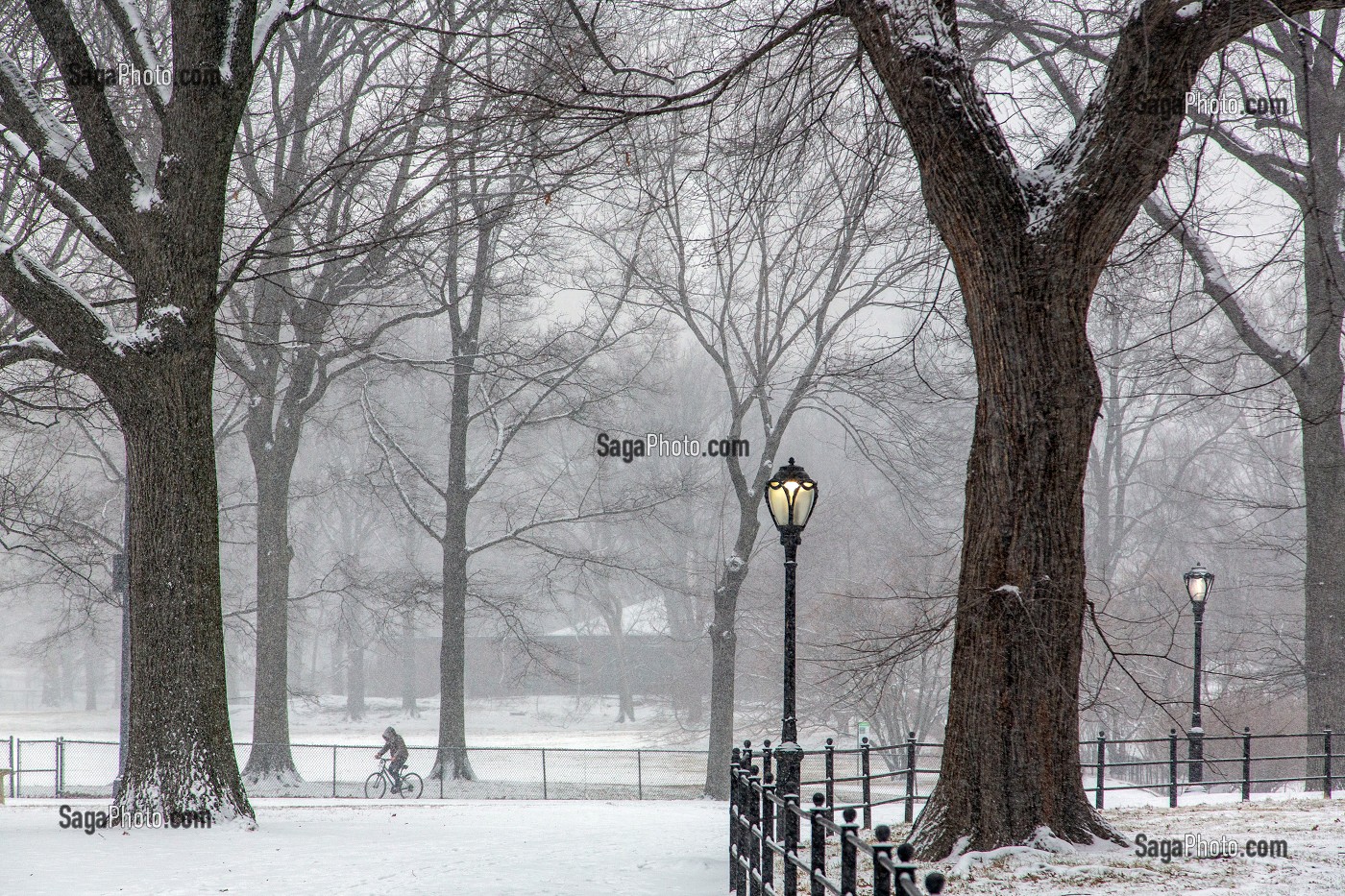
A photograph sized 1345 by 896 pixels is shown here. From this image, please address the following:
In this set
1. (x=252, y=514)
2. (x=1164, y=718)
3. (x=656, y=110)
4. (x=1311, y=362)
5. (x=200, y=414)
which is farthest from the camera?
(x=252, y=514)

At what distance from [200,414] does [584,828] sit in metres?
5.66

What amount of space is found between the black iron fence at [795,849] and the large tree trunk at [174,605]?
Result: 4693 mm

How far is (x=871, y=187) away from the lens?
9.68 metres

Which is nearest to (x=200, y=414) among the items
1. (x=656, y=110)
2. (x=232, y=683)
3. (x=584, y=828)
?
A: (x=656, y=110)

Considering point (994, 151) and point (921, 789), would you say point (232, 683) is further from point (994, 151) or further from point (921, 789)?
point (994, 151)

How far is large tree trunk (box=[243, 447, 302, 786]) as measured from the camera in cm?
1977

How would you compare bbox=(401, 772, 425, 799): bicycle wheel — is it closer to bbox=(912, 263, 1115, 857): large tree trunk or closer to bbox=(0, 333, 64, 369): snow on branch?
bbox=(0, 333, 64, 369): snow on branch

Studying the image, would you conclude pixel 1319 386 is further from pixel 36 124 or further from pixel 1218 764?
pixel 36 124

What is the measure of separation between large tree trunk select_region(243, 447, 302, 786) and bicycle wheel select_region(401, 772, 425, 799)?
2.15 m

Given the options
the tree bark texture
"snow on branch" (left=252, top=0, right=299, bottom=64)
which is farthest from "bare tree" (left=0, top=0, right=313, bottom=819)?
the tree bark texture

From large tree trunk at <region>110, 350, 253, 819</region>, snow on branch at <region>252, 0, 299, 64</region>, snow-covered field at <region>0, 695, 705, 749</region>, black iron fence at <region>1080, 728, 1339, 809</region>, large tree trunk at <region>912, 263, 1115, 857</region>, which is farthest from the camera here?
snow-covered field at <region>0, 695, 705, 749</region>

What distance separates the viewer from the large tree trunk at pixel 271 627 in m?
19.8

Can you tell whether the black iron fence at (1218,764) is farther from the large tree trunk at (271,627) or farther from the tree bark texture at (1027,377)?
the large tree trunk at (271,627)

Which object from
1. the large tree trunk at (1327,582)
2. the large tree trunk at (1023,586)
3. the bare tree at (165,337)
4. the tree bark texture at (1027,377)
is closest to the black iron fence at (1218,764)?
the large tree trunk at (1327,582)
